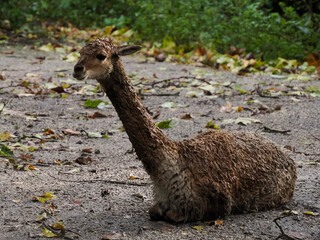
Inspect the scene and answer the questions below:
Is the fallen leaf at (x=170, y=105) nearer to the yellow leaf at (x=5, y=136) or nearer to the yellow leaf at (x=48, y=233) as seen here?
the yellow leaf at (x=5, y=136)

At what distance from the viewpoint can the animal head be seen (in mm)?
2842

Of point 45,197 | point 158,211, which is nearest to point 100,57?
point 158,211

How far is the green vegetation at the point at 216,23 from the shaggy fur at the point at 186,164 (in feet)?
20.3

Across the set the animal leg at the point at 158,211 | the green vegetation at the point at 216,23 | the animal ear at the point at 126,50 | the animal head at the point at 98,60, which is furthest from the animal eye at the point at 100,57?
the green vegetation at the point at 216,23

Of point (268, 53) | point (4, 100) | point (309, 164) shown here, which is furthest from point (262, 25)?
point (309, 164)

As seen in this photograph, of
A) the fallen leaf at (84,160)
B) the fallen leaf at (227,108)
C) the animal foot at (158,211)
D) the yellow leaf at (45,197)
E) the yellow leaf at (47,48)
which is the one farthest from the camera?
the yellow leaf at (47,48)

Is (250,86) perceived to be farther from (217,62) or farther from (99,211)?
(99,211)

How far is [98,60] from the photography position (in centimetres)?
289

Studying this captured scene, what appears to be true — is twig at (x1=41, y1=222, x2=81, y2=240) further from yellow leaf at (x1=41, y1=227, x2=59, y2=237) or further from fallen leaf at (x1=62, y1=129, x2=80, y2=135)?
fallen leaf at (x1=62, y1=129, x2=80, y2=135)

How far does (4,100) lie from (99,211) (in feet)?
11.4

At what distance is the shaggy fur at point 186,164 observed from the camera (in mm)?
2971

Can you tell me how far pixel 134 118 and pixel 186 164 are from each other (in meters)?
0.39

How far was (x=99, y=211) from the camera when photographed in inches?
128

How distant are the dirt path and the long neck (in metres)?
0.37
